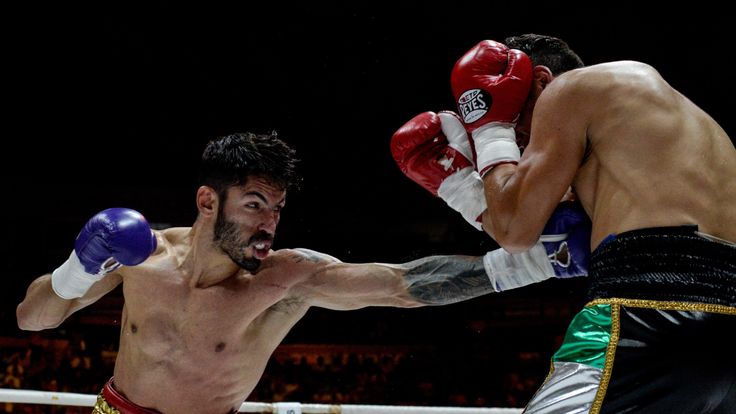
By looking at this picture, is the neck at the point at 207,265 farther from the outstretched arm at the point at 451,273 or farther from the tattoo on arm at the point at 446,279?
the tattoo on arm at the point at 446,279

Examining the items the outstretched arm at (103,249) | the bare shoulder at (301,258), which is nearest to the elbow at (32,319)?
the outstretched arm at (103,249)

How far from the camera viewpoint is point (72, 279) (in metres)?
2.38

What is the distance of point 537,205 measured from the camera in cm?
166

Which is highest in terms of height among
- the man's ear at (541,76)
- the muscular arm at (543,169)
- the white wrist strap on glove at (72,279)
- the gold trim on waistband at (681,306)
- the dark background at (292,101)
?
the man's ear at (541,76)

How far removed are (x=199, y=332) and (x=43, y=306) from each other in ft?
1.79

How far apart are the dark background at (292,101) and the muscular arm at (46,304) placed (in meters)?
4.82

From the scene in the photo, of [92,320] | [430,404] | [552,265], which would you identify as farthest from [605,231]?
[92,320]

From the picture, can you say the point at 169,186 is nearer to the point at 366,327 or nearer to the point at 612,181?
the point at 366,327

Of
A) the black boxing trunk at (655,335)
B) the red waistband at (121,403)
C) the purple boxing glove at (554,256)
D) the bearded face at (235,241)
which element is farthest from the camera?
the bearded face at (235,241)

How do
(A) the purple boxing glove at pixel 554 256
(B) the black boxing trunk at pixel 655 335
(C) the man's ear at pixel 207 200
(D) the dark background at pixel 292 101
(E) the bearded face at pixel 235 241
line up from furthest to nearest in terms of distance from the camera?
(D) the dark background at pixel 292 101
(C) the man's ear at pixel 207 200
(E) the bearded face at pixel 235 241
(A) the purple boxing glove at pixel 554 256
(B) the black boxing trunk at pixel 655 335

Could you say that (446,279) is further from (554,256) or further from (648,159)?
(648,159)

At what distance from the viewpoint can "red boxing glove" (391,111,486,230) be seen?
76.8 inches

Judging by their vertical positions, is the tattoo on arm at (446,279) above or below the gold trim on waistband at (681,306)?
below

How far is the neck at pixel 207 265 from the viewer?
268 centimetres
